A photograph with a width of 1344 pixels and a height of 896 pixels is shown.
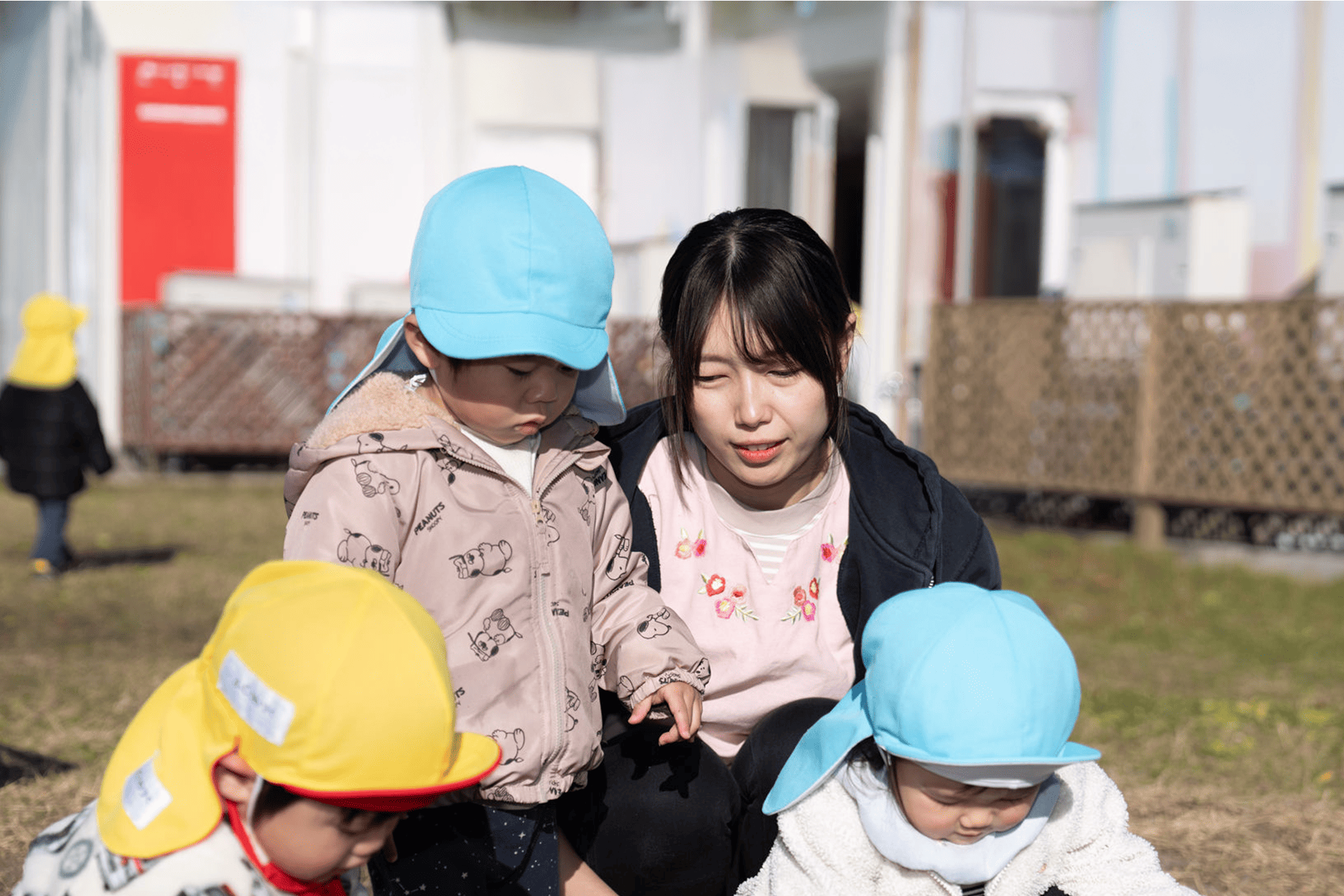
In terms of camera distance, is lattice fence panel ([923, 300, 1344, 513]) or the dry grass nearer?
the dry grass

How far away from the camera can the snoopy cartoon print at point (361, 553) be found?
1.98m

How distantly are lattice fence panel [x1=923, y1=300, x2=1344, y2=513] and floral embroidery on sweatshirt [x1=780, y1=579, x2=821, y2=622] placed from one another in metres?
6.16

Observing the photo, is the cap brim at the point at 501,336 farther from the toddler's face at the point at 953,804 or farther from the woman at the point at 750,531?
the toddler's face at the point at 953,804

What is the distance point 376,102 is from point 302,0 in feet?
3.51

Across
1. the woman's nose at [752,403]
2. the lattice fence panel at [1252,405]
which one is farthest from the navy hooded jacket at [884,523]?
the lattice fence panel at [1252,405]

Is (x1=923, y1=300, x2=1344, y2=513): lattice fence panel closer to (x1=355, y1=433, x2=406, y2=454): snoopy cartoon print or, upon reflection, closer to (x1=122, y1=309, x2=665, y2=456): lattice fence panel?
(x1=122, y1=309, x2=665, y2=456): lattice fence panel

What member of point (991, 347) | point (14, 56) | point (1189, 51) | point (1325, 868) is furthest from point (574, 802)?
point (14, 56)

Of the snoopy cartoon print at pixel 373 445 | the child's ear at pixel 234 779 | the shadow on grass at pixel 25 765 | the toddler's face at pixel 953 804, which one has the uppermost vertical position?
the snoopy cartoon print at pixel 373 445

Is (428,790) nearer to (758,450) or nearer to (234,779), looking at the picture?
(234,779)

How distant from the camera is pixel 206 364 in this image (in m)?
10.7

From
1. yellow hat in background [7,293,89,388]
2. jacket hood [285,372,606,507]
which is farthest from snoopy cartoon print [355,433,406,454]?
yellow hat in background [7,293,89,388]

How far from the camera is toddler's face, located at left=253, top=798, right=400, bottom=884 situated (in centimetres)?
158

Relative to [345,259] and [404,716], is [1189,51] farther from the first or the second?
[404,716]

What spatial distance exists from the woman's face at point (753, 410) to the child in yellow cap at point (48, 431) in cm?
531
